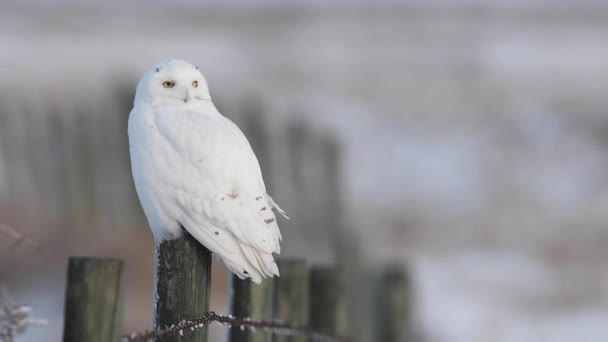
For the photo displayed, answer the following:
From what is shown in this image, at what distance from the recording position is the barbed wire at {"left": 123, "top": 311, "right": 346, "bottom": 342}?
8.37 feet

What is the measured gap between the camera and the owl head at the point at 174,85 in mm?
2834

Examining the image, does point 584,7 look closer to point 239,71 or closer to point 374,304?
point 239,71

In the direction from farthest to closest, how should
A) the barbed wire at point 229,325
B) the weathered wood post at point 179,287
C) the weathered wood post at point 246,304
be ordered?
the weathered wood post at point 246,304 → the weathered wood post at point 179,287 → the barbed wire at point 229,325

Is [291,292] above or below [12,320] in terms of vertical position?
above

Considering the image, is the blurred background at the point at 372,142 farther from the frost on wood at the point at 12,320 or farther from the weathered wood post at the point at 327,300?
the weathered wood post at the point at 327,300

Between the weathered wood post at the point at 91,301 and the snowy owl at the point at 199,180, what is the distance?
20cm

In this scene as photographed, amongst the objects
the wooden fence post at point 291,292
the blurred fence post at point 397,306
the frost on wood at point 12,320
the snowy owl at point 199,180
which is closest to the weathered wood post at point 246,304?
the wooden fence post at point 291,292

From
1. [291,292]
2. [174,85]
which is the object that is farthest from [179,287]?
[291,292]

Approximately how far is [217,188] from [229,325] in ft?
1.64

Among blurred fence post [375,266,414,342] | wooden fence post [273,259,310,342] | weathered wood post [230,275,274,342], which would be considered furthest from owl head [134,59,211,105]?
blurred fence post [375,266,414,342]

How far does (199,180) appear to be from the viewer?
2.76 metres

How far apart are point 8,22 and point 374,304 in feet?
52.6

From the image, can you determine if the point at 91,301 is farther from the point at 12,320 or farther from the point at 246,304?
the point at 246,304

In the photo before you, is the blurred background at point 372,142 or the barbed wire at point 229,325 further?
the blurred background at point 372,142
